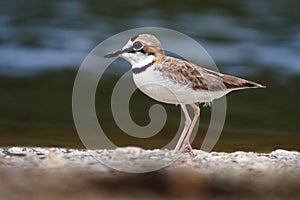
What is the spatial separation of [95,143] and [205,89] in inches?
82.6

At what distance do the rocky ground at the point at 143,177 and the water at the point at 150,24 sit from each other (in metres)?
5.94

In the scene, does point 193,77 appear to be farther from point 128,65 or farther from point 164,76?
point 128,65

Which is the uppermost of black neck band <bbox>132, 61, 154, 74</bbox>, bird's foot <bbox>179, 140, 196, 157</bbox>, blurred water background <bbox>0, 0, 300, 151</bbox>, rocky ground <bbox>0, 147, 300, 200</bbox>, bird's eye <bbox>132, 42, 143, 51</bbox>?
blurred water background <bbox>0, 0, 300, 151</bbox>

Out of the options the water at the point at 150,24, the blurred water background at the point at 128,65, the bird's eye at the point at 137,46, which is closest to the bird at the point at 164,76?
the bird's eye at the point at 137,46

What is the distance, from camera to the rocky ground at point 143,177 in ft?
13.6

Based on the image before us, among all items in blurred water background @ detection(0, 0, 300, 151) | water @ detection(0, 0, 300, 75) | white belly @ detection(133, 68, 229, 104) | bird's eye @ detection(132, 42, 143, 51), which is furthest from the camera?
water @ detection(0, 0, 300, 75)

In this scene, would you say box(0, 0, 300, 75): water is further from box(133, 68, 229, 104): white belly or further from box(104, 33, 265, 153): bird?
box(133, 68, 229, 104): white belly

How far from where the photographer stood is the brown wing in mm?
5621

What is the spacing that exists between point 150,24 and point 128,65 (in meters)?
2.42

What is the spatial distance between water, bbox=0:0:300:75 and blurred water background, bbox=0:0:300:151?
0.02m

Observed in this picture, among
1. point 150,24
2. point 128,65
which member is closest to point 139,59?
point 128,65

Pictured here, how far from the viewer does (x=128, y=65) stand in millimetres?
11500

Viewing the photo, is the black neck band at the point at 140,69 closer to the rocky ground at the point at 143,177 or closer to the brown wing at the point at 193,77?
the brown wing at the point at 193,77

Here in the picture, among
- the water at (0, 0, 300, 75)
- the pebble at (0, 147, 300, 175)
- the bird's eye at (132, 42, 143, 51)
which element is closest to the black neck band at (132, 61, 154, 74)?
the bird's eye at (132, 42, 143, 51)
